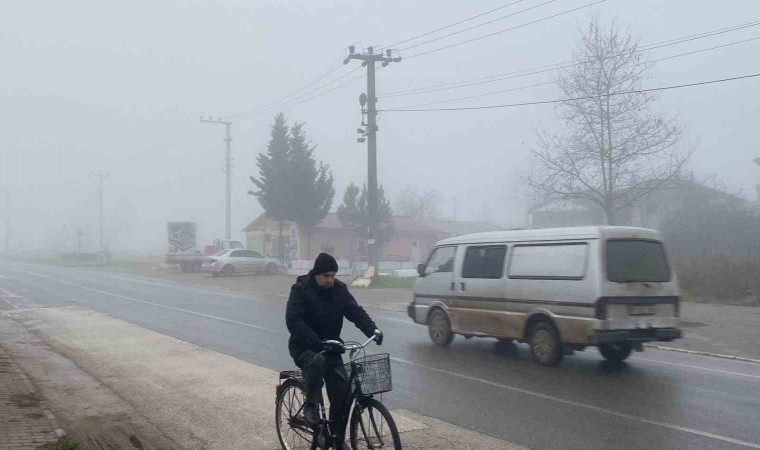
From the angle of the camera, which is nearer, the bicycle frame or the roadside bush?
the bicycle frame

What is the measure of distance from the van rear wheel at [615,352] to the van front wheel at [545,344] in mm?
926

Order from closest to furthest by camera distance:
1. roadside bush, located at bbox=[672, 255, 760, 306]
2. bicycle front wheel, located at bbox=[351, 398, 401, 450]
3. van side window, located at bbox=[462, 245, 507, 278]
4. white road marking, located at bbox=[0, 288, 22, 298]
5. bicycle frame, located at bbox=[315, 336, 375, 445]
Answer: bicycle front wheel, located at bbox=[351, 398, 401, 450] → bicycle frame, located at bbox=[315, 336, 375, 445] → van side window, located at bbox=[462, 245, 507, 278] → roadside bush, located at bbox=[672, 255, 760, 306] → white road marking, located at bbox=[0, 288, 22, 298]

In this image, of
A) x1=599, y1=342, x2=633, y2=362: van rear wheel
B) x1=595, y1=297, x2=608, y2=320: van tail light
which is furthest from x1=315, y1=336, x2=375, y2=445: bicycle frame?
x1=599, y1=342, x2=633, y2=362: van rear wheel

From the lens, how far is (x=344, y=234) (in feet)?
189

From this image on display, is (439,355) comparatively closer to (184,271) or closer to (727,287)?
(727,287)

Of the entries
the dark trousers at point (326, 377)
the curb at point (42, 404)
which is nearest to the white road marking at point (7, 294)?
the curb at point (42, 404)

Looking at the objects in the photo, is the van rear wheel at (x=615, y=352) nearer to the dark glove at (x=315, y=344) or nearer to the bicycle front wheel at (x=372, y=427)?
the bicycle front wheel at (x=372, y=427)

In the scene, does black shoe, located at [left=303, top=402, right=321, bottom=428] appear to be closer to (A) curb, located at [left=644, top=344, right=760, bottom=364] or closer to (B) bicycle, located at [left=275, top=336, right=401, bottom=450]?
(B) bicycle, located at [left=275, top=336, right=401, bottom=450]

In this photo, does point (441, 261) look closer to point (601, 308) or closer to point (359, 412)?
point (601, 308)

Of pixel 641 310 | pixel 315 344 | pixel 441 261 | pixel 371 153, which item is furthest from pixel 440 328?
pixel 371 153

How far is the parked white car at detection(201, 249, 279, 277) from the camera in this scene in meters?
42.0

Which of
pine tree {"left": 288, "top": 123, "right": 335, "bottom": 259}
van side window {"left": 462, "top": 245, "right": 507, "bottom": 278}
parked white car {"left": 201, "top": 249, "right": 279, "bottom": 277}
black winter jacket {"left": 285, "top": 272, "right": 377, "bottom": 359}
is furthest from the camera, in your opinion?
pine tree {"left": 288, "top": 123, "right": 335, "bottom": 259}

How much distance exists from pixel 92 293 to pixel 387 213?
101 feet

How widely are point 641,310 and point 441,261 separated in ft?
13.7
